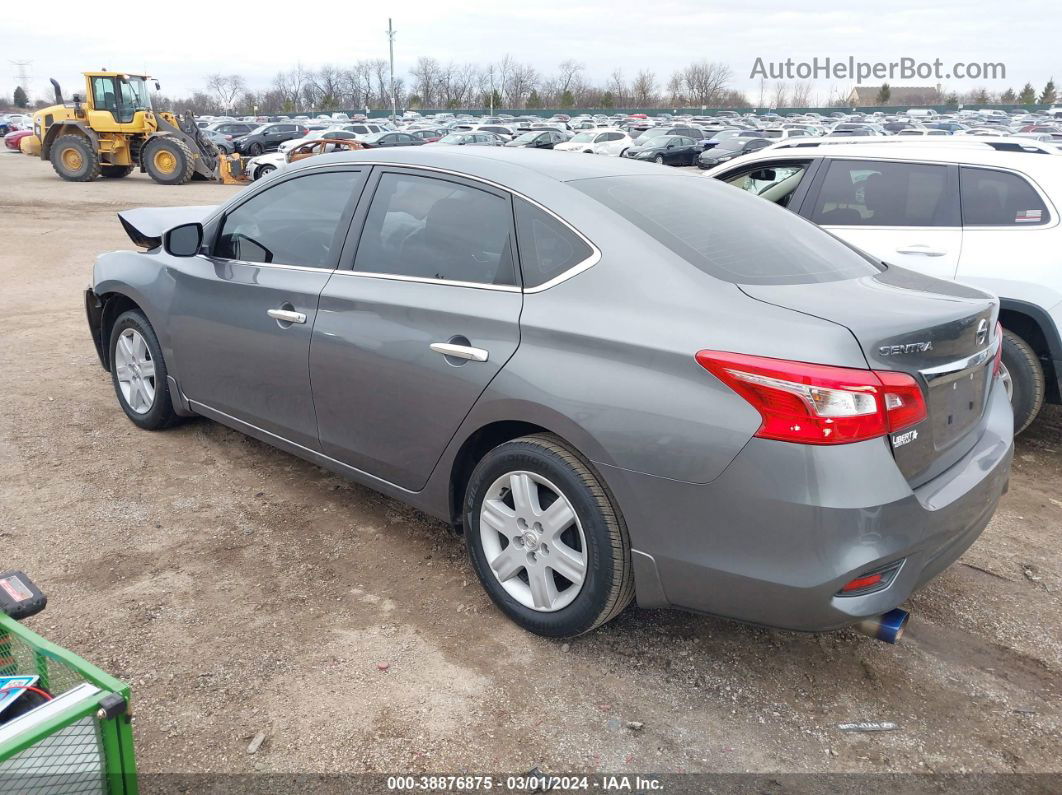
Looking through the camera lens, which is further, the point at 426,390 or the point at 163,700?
the point at 426,390

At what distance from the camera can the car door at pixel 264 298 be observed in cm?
371

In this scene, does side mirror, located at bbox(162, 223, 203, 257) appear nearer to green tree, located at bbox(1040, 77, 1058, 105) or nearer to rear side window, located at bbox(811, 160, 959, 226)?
rear side window, located at bbox(811, 160, 959, 226)

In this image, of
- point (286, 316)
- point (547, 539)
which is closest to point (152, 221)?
point (286, 316)

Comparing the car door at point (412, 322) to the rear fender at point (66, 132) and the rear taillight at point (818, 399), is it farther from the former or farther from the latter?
the rear fender at point (66, 132)

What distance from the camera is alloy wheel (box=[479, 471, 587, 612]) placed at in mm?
2854

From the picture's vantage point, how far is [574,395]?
2.71 meters

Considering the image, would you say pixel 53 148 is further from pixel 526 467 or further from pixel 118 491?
pixel 526 467

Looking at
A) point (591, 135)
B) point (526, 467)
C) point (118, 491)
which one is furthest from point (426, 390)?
point (591, 135)

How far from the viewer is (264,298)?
3865 mm

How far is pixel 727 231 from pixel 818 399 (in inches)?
Answer: 39.7

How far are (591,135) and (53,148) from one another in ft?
64.1

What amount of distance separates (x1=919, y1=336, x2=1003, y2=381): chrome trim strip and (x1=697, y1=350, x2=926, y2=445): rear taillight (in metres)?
0.19

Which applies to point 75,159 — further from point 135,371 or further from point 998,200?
point 998,200

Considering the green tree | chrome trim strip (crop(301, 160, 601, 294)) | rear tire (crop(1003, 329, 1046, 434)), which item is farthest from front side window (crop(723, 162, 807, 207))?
the green tree
